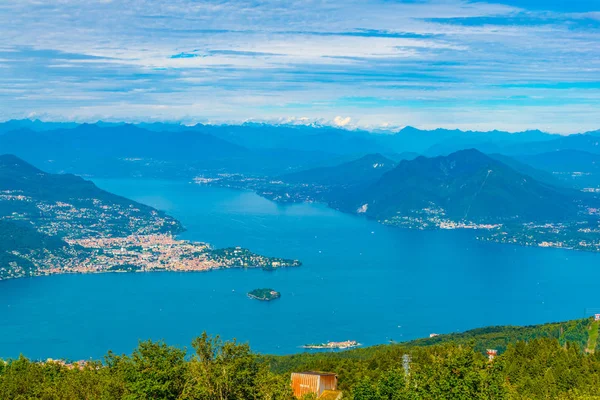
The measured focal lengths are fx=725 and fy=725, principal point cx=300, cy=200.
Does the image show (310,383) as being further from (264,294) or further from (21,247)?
(21,247)

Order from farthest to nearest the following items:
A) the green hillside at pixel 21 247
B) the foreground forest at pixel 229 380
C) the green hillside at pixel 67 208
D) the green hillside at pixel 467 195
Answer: the green hillside at pixel 467 195, the green hillside at pixel 67 208, the green hillside at pixel 21 247, the foreground forest at pixel 229 380

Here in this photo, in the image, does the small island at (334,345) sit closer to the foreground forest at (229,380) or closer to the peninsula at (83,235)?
the foreground forest at (229,380)

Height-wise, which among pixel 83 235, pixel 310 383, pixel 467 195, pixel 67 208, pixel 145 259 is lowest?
pixel 310 383

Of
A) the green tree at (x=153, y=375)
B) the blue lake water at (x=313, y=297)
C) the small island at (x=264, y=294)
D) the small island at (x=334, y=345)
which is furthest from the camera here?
the small island at (x=264, y=294)

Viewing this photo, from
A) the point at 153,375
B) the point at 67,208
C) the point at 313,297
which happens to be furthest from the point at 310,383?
the point at 67,208

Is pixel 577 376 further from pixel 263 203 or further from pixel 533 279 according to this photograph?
pixel 263 203

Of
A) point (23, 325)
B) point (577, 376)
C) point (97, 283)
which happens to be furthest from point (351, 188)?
point (577, 376)

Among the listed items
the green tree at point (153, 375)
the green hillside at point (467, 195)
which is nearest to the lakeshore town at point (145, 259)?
the green hillside at point (467, 195)
